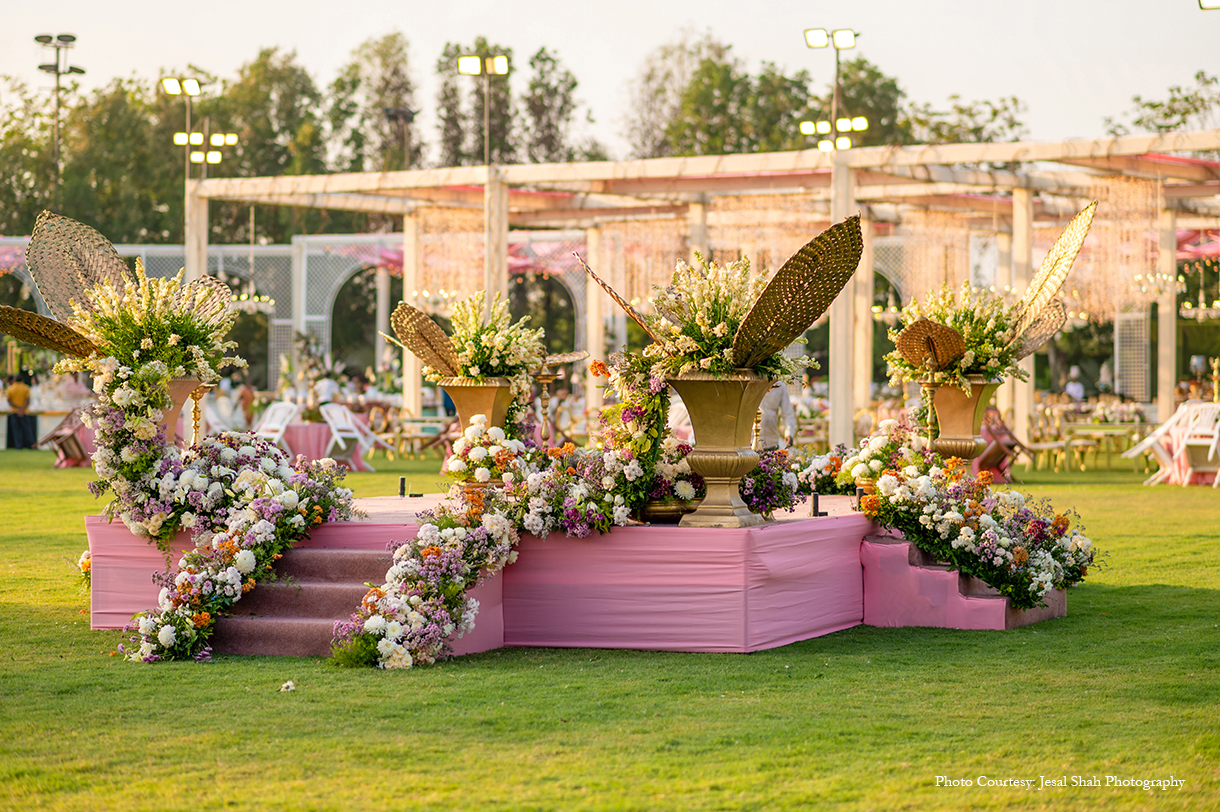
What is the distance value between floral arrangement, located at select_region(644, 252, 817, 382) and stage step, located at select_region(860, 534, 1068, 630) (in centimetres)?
129

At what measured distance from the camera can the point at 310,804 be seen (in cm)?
389

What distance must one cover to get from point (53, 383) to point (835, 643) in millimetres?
20391

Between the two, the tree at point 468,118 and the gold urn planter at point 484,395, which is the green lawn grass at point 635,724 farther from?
the tree at point 468,118

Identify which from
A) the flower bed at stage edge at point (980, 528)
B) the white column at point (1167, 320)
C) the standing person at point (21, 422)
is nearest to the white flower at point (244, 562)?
the flower bed at stage edge at point (980, 528)

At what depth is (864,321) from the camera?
17859mm

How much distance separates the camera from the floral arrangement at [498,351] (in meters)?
8.06

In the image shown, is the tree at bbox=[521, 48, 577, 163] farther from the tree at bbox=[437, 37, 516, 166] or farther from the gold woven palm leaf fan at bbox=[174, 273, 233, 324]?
the gold woven palm leaf fan at bbox=[174, 273, 233, 324]

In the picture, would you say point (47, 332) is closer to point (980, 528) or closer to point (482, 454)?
point (482, 454)

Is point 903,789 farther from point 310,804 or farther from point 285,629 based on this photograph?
point 285,629

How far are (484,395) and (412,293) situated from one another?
11.8m

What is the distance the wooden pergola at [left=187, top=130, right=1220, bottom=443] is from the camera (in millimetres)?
14906

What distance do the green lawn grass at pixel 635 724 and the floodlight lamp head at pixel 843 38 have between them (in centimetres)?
931

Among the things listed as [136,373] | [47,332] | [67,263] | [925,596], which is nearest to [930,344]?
[925,596]

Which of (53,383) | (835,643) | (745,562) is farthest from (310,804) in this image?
(53,383)
